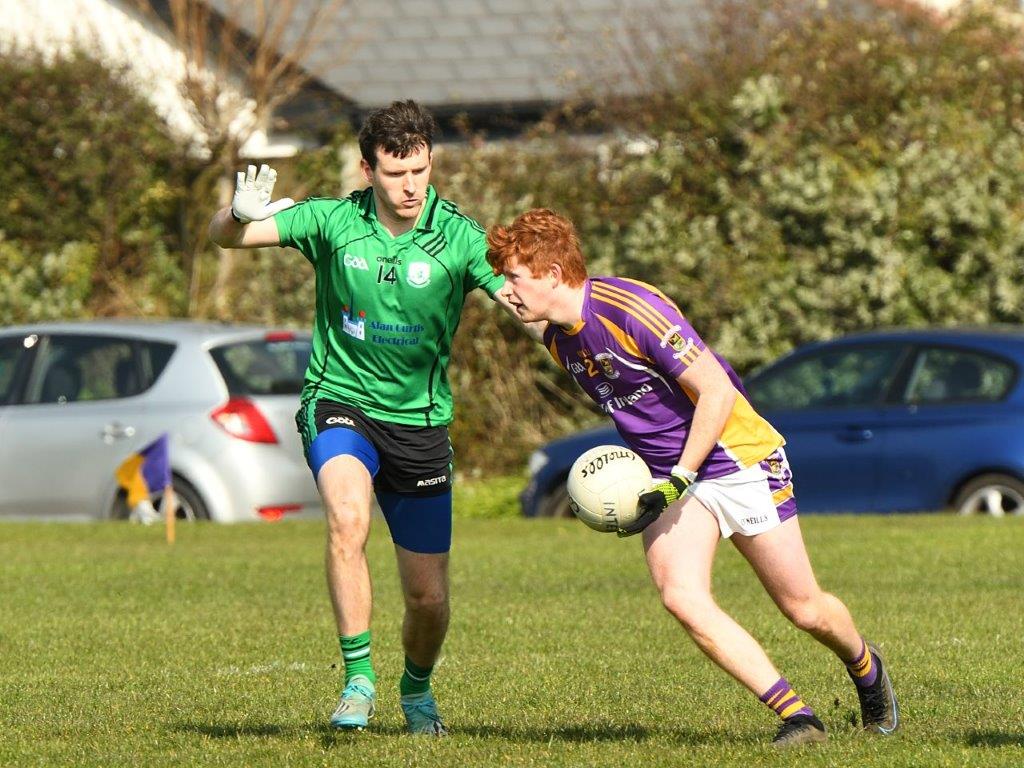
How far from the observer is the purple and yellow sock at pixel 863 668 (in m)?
6.65

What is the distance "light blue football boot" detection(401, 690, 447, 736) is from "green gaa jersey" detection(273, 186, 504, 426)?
3.17 feet

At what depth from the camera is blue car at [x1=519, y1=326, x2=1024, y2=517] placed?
552 inches

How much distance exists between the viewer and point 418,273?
267 inches

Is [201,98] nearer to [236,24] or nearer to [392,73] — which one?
[236,24]

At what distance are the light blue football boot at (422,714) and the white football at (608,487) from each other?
109 centimetres

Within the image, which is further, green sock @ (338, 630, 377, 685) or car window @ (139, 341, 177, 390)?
car window @ (139, 341, 177, 390)

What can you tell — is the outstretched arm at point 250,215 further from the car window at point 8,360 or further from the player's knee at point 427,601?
the car window at point 8,360

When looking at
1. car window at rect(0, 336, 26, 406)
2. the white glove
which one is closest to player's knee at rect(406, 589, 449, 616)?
the white glove

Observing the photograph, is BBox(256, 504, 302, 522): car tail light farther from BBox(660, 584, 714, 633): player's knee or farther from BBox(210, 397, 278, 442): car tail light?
BBox(660, 584, 714, 633): player's knee

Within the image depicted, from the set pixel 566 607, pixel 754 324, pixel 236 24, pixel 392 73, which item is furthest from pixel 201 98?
pixel 566 607

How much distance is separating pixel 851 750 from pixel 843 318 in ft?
41.4

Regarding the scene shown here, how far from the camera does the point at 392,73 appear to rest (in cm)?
2745

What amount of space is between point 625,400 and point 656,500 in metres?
0.43

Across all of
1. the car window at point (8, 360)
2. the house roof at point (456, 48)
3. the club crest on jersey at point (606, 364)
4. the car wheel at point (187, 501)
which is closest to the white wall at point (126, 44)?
the house roof at point (456, 48)
